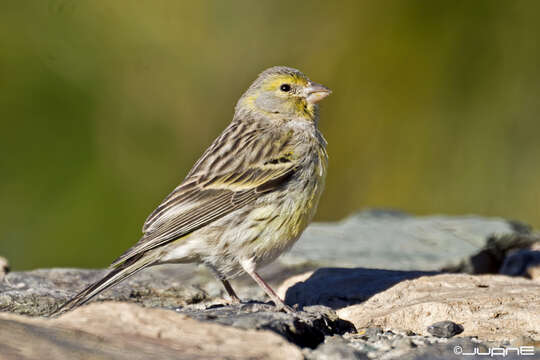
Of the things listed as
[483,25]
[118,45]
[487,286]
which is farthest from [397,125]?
[487,286]

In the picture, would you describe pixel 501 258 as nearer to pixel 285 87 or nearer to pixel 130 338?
pixel 285 87

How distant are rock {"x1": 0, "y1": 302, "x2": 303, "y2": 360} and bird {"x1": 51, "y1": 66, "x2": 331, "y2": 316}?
920 mm

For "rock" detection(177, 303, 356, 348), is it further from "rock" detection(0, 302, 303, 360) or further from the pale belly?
the pale belly

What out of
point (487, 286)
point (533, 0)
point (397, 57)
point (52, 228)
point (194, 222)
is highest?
point (533, 0)

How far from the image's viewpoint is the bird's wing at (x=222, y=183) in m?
4.69

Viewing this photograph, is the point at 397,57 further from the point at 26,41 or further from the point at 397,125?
the point at 26,41

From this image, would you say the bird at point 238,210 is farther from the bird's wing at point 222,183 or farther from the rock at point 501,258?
the rock at point 501,258

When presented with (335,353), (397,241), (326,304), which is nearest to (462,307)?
(326,304)

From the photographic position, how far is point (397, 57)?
882 centimetres

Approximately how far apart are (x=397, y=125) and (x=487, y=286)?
166 inches

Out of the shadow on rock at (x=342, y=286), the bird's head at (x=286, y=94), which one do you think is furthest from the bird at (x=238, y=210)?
the shadow on rock at (x=342, y=286)

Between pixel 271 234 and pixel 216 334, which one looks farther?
pixel 271 234

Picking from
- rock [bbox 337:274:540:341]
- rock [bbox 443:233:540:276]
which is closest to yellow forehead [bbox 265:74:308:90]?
rock [bbox 337:274:540:341]

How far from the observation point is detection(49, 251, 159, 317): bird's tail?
4.28 metres
